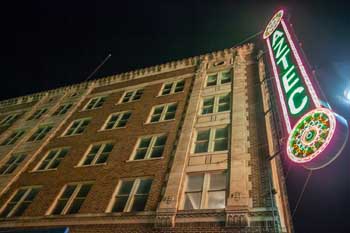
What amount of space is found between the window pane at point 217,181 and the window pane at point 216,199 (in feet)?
1.09

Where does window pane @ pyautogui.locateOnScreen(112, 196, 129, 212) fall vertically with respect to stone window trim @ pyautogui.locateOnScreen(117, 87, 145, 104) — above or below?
below

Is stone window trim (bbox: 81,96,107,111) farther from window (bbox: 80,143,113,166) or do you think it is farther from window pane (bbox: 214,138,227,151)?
window pane (bbox: 214,138,227,151)

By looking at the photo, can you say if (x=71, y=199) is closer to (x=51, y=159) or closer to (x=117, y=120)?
(x=51, y=159)

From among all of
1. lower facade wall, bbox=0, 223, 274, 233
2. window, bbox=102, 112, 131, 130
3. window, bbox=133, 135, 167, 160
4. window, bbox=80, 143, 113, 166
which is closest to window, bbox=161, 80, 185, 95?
window, bbox=102, 112, 131, 130

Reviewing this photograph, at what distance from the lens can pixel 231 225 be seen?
10289 millimetres

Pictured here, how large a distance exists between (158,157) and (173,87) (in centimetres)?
792

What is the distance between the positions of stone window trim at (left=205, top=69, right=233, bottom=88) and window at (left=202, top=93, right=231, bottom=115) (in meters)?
1.62

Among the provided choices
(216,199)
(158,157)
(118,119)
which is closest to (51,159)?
(118,119)

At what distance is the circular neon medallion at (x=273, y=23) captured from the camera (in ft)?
53.8

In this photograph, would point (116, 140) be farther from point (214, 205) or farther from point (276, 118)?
point (276, 118)

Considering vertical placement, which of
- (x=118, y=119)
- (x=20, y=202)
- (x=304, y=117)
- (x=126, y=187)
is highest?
(x=118, y=119)

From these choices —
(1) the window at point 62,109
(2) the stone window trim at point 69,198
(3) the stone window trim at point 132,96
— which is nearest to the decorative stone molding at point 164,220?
(2) the stone window trim at point 69,198

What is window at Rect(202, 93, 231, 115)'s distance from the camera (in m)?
17.2

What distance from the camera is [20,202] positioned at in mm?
16219
